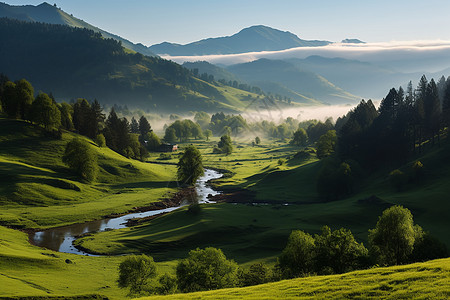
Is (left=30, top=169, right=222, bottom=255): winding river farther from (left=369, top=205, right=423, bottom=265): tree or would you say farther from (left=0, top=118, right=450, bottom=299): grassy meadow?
(left=369, top=205, right=423, bottom=265): tree

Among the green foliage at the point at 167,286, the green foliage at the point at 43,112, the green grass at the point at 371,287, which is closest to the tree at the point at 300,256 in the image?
the green foliage at the point at 167,286

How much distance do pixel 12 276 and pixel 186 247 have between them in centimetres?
3582

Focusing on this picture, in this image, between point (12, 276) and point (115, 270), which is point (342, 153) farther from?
point (12, 276)

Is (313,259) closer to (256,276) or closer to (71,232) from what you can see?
(256,276)

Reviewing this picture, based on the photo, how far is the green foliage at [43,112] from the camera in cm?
15112

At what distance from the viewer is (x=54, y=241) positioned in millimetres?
89250

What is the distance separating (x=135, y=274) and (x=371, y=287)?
38.6 m

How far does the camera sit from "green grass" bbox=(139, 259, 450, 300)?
28.2 meters

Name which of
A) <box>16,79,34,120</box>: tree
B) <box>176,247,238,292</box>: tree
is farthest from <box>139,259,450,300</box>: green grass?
<box>16,79,34,120</box>: tree

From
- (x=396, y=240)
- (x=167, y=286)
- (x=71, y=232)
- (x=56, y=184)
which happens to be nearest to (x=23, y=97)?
(x=56, y=184)

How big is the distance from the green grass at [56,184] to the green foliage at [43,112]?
236 inches

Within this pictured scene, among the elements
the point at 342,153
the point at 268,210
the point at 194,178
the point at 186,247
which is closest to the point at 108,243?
the point at 186,247

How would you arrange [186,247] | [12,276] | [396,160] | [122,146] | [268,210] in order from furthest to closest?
[122,146], [396,160], [268,210], [186,247], [12,276]

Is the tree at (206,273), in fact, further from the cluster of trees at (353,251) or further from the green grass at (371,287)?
the green grass at (371,287)
